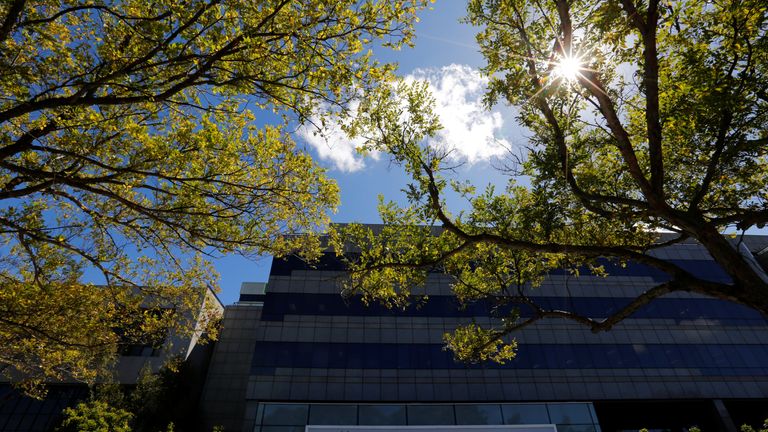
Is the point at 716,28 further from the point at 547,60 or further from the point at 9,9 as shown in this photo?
the point at 9,9

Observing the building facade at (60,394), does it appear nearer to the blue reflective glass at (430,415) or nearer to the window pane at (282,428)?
the window pane at (282,428)

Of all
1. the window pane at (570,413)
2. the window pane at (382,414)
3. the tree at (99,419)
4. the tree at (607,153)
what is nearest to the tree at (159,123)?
the tree at (607,153)

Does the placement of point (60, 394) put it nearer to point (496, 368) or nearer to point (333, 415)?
point (333, 415)

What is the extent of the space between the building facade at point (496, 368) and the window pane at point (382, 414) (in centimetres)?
6

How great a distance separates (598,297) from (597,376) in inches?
224

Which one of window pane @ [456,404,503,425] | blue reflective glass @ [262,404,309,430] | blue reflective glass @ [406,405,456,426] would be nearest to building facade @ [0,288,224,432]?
blue reflective glass @ [262,404,309,430]

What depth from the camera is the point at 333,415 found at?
71.7ft

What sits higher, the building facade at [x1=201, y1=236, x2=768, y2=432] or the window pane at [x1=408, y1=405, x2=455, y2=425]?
the building facade at [x1=201, y1=236, x2=768, y2=432]

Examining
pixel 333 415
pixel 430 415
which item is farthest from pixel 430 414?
pixel 333 415

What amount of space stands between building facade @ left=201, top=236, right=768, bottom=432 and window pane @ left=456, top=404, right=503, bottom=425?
60 mm

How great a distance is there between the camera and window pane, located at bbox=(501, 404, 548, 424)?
2211 cm

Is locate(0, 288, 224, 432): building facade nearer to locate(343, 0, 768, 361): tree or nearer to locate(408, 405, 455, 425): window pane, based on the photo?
locate(408, 405, 455, 425): window pane

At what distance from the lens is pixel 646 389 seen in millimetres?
23906

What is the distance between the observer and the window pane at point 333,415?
21.6m
